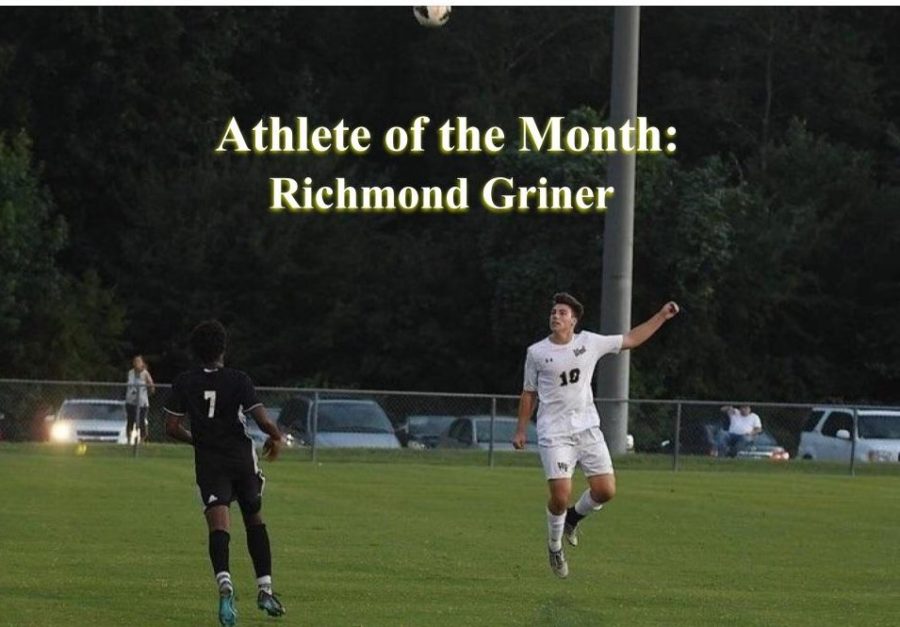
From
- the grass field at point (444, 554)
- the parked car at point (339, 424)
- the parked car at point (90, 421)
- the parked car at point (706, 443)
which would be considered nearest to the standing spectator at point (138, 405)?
the parked car at point (90, 421)

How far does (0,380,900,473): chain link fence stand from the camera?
113 ft

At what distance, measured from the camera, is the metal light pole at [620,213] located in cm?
3953

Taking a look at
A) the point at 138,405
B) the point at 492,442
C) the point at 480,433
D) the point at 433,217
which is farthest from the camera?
the point at 433,217

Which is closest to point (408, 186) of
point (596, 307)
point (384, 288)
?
point (384, 288)

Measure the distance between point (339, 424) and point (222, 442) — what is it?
22783mm

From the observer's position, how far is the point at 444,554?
17.3 meters

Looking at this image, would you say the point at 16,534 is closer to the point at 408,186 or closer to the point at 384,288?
the point at 384,288

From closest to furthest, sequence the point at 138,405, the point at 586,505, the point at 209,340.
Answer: the point at 209,340 → the point at 586,505 → the point at 138,405

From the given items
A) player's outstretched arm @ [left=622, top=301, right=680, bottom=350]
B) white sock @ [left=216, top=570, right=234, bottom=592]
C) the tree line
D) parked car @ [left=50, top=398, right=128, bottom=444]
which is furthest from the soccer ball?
the tree line

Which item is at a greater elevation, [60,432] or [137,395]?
[137,395]

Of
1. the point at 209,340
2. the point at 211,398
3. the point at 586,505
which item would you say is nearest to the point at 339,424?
the point at 586,505

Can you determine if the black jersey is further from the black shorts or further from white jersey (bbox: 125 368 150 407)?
white jersey (bbox: 125 368 150 407)

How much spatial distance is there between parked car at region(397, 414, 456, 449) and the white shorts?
20376mm

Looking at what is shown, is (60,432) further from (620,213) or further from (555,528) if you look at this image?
(555,528)
